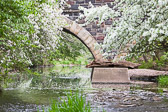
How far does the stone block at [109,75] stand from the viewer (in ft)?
50.5

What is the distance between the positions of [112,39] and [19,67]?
2.62m

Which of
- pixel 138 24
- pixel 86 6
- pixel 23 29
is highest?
pixel 86 6

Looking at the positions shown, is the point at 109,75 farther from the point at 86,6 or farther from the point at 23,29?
the point at 23,29

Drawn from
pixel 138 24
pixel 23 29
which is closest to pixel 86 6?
pixel 138 24

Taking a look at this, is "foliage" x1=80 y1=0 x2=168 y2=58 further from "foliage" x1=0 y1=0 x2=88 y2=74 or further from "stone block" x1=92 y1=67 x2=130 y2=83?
"stone block" x1=92 y1=67 x2=130 y2=83

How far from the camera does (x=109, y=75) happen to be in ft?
51.4

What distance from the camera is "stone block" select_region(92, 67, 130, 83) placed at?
15.4m

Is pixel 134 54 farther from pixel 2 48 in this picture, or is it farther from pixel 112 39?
pixel 2 48

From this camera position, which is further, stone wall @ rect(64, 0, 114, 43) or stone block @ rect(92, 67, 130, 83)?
stone wall @ rect(64, 0, 114, 43)

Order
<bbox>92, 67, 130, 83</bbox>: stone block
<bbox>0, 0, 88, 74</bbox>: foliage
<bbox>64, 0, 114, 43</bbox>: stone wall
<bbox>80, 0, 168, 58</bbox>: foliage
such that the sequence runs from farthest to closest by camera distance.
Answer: <bbox>64, 0, 114, 43</bbox>: stone wall
<bbox>92, 67, 130, 83</bbox>: stone block
<bbox>0, 0, 88, 74</bbox>: foliage
<bbox>80, 0, 168, 58</bbox>: foliage

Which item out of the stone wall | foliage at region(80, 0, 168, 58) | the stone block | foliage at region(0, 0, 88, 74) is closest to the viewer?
foliage at region(80, 0, 168, 58)

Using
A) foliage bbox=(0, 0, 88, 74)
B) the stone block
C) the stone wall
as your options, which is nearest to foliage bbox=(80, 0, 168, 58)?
foliage bbox=(0, 0, 88, 74)

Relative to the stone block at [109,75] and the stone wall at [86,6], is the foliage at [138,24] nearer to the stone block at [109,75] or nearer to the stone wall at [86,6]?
the stone block at [109,75]

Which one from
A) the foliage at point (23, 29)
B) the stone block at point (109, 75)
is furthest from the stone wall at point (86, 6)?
the foliage at point (23, 29)
